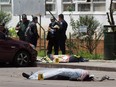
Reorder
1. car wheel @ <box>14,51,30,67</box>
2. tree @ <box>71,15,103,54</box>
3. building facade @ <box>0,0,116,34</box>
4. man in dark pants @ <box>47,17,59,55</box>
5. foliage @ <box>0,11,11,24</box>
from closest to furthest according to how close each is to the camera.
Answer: car wheel @ <box>14,51,30,67</box> → man in dark pants @ <box>47,17,59,55</box> → tree @ <box>71,15,103,54</box> → building facade @ <box>0,0,116,34</box> → foliage @ <box>0,11,11,24</box>

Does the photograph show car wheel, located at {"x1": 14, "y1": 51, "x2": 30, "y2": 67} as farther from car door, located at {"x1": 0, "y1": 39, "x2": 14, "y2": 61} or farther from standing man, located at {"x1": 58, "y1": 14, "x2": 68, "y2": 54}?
standing man, located at {"x1": 58, "y1": 14, "x2": 68, "y2": 54}

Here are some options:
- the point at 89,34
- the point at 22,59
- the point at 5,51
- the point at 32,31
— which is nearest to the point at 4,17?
the point at 89,34

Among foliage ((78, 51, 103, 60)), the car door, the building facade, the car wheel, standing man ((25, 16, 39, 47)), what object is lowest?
foliage ((78, 51, 103, 60))

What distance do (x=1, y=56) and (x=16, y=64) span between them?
813 mm

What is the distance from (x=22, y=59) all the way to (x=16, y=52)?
418 mm

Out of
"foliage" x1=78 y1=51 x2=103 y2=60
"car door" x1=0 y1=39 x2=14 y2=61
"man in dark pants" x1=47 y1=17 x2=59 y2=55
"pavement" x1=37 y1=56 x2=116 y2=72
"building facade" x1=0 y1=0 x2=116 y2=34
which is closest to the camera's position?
"pavement" x1=37 y1=56 x2=116 y2=72

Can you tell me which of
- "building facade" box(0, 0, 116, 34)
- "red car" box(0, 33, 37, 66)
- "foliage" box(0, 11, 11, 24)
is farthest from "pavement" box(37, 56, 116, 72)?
"foliage" box(0, 11, 11, 24)

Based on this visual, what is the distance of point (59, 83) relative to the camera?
15.6 m

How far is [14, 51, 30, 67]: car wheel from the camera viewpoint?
2200cm

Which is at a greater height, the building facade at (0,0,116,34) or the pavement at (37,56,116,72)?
the building facade at (0,0,116,34)

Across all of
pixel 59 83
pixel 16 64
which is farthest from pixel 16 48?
pixel 59 83

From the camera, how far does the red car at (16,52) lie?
21.6 metres

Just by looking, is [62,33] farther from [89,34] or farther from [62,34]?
[89,34]

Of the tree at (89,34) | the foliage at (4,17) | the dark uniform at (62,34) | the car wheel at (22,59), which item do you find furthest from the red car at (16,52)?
the foliage at (4,17)
